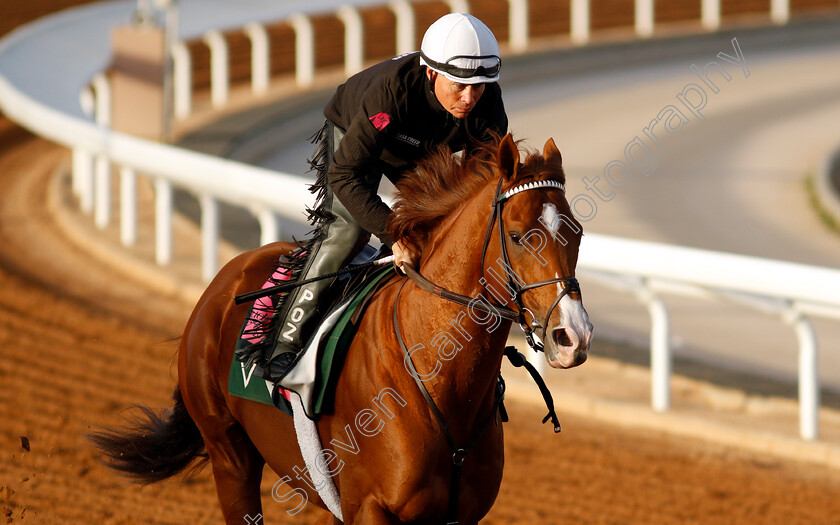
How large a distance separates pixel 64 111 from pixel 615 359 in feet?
17.9

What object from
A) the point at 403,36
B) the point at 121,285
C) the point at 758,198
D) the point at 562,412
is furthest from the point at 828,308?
the point at 403,36

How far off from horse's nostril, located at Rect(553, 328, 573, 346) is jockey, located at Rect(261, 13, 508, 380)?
656 mm

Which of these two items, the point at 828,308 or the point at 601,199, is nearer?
the point at 828,308

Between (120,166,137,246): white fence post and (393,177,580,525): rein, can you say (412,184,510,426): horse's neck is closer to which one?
(393,177,580,525): rein

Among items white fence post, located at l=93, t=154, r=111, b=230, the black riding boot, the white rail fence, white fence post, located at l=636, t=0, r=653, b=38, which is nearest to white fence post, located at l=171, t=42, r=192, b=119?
the white rail fence

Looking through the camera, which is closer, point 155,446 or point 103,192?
point 155,446

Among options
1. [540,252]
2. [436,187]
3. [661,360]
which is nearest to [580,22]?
[661,360]

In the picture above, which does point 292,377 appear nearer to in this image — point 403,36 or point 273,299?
point 273,299

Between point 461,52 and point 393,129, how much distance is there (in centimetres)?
33

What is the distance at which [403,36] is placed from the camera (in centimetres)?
1462

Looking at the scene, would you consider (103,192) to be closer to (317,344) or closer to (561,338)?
(317,344)

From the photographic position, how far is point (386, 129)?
3.49 m

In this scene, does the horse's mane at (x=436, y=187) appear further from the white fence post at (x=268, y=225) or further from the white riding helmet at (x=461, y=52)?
the white fence post at (x=268, y=225)

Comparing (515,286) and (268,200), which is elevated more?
(515,286)
